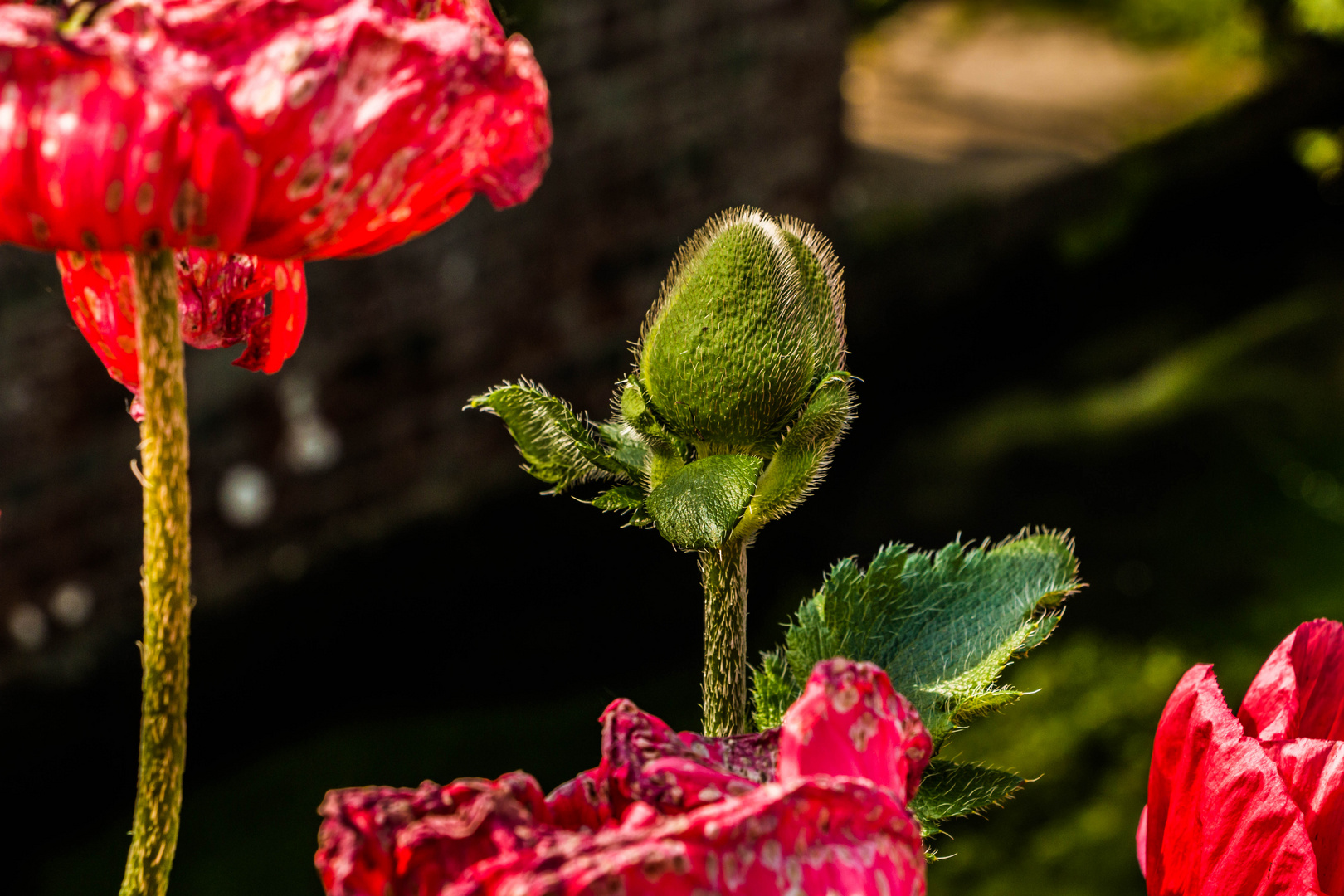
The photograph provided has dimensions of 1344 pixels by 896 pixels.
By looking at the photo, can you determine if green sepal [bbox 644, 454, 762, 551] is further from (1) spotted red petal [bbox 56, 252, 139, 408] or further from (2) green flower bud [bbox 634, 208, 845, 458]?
(1) spotted red petal [bbox 56, 252, 139, 408]

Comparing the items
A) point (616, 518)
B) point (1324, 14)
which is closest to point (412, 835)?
point (616, 518)

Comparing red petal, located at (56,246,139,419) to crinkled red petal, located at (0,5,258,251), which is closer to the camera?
crinkled red petal, located at (0,5,258,251)

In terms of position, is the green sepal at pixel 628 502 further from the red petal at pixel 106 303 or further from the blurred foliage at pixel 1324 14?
the blurred foliage at pixel 1324 14

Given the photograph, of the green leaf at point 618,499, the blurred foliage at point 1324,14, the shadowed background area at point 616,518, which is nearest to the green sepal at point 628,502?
the green leaf at point 618,499

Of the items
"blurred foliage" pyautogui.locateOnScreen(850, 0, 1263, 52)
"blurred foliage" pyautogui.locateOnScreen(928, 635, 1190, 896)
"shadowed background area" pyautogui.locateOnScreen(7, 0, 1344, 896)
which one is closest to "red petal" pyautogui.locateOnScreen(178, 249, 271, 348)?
"shadowed background area" pyautogui.locateOnScreen(7, 0, 1344, 896)

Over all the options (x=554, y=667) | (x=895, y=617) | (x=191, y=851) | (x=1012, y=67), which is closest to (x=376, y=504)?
(x=554, y=667)

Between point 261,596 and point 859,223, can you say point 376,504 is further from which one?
point 859,223
